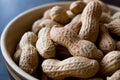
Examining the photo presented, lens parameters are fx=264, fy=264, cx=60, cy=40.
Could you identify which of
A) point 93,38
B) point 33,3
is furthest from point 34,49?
point 33,3

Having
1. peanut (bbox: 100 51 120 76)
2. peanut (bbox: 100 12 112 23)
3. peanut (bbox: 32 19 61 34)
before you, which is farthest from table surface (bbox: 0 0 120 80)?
peanut (bbox: 100 51 120 76)

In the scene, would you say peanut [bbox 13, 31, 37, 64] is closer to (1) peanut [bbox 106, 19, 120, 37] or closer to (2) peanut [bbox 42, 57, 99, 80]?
(2) peanut [bbox 42, 57, 99, 80]

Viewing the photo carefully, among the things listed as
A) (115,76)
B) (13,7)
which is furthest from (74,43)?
(13,7)

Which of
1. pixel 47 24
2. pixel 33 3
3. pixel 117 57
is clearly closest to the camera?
pixel 117 57

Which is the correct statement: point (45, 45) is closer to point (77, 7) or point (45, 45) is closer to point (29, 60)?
point (29, 60)

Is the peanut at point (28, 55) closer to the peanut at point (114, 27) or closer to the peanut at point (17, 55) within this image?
the peanut at point (17, 55)

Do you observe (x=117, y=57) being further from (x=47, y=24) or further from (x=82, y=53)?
Answer: (x=47, y=24)

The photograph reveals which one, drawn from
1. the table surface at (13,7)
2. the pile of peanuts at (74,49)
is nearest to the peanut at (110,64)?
the pile of peanuts at (74,49)
